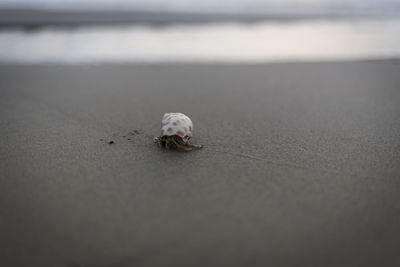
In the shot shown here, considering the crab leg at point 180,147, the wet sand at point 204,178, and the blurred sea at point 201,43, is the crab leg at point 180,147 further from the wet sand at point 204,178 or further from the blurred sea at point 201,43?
the blurred sea at point 201,43

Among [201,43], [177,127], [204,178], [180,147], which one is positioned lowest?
[204,178]

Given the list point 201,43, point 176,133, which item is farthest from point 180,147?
point 201,43

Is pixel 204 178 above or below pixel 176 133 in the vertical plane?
below

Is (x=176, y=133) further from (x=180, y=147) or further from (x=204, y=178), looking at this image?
(x=204, y=178)

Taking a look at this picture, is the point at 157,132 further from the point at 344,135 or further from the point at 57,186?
the point at 344,135

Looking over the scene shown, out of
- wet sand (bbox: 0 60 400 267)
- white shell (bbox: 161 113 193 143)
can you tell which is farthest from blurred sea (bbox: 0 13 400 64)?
white shell (bbox: 161 113 193 143)

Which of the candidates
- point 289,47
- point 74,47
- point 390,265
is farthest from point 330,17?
point 390,265

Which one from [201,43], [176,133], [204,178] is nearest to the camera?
[204,178]

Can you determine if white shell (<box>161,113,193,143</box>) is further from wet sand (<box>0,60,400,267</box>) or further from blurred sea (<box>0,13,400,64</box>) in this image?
blurred sea (<box>0,13,400,64</box>)
